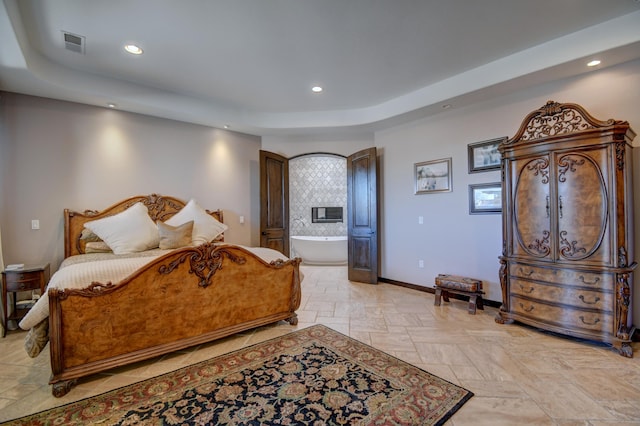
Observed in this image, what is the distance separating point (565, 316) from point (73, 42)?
17.6 feet

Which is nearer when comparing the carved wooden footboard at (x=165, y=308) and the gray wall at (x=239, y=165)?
the carved wooden footboard at (x=165, y=308)

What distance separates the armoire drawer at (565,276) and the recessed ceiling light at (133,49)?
14.7 feet

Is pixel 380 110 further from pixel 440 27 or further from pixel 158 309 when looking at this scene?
pixel 158 309

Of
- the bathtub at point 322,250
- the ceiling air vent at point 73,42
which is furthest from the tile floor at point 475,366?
the bathtub at point 322,250

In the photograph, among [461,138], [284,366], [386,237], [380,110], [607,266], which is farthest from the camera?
[386,237]

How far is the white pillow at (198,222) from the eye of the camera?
3.96 m

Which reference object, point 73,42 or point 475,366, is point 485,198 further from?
point 73,42

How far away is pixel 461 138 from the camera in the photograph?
3.96 meters

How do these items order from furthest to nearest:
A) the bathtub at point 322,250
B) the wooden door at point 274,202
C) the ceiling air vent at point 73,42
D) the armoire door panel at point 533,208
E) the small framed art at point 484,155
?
the bathtub at point 322,250 → the wooden door at point 274,202 → the small framed art at point 484,155 → the armoire door panel at point 533,208 → the ceiling air vent at point 73,42

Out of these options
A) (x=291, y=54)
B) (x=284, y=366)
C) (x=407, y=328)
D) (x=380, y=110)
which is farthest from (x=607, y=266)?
(x=291, y=54)

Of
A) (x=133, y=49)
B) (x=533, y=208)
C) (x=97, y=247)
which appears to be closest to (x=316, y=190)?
(x=97, y=247)

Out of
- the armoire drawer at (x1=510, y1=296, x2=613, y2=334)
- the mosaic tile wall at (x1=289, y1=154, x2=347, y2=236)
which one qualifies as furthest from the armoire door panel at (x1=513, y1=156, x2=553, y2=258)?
the mosaic tile wall at (x1=289, y1=154, x2=347, y2=236)

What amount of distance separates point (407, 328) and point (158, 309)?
7.70 ft

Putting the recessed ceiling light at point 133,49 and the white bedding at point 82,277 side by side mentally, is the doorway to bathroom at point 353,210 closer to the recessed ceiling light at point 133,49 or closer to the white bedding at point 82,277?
the recessed ceiling light at point 133,49
